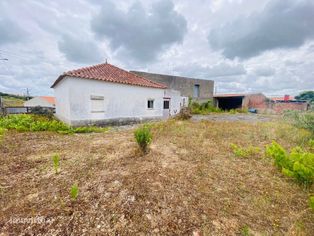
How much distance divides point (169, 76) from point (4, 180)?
19.4m

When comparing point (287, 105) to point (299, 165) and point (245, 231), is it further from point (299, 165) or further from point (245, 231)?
point (245, 231)

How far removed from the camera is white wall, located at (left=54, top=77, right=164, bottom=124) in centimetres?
884

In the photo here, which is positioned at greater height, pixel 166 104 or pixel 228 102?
pixel 228 102

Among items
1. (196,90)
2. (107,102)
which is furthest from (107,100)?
(196,90)

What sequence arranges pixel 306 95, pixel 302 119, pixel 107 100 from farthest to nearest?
pixel 306 95 < pixel 107 100 < pixel 302 119

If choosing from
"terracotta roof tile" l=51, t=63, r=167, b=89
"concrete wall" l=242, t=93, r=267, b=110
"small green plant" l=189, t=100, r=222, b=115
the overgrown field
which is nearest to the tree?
"concrete wall" l=242, t=93, r=267, b=110

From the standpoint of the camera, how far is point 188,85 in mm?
22156

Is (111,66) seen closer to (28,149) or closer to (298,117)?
(28,149)

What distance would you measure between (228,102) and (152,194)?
27.1 metres

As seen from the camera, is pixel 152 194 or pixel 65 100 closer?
pixel 152 194

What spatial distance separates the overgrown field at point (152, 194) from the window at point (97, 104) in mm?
5174

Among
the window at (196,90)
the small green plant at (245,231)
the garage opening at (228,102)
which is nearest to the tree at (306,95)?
the garage opening at (228,102)

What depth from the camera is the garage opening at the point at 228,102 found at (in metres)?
25.5

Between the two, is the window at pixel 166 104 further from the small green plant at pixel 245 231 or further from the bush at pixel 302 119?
the small green plant at pixel 245 231
